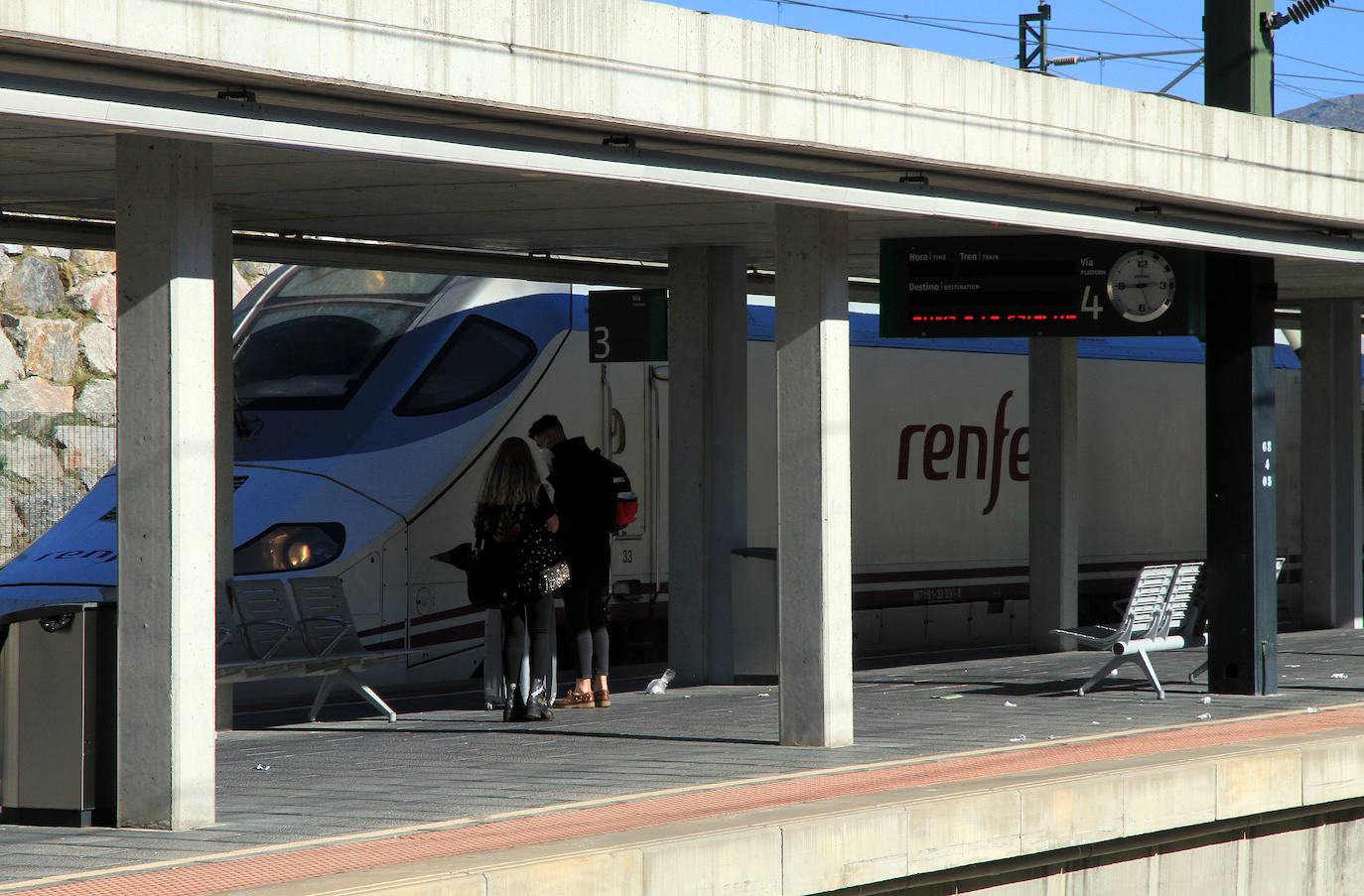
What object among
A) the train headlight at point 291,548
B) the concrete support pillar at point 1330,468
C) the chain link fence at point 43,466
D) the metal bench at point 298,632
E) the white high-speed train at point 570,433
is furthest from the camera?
the chain link fence at point 43,466

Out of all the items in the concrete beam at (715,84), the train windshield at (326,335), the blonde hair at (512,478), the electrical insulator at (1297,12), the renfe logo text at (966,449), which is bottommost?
the blonde hair at (512,478)

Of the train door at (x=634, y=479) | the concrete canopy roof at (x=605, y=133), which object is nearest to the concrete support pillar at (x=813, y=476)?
the concrete canopy roof at (x=605, y=133)

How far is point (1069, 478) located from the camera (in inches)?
625

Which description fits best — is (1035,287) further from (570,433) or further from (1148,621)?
(570,433)

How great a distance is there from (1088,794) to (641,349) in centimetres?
693

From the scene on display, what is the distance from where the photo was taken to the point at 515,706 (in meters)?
10.8

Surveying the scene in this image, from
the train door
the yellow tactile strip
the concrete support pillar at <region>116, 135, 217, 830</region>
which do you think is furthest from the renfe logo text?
the concrete support pillar at <region>116, 135, 217, 830</region>

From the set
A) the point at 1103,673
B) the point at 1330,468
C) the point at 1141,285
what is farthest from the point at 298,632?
the point at 1330,468

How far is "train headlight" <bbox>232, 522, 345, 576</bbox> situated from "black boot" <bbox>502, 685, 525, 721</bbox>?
7.04 ft

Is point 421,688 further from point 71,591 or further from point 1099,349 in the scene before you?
point 1099,349

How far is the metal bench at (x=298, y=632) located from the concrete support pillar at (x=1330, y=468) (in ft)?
35.3

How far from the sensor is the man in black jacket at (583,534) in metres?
11.5

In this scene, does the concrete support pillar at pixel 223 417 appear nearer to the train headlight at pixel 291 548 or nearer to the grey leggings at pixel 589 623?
the train headlight at pixel 291 548

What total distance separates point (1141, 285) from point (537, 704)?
4.75 metres
